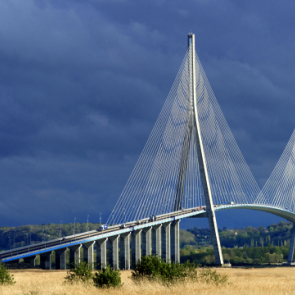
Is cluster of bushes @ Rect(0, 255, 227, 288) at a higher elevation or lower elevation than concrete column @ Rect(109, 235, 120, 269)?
higher

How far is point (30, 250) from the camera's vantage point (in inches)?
2589

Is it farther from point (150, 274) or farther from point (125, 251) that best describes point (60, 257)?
point (150, 274)

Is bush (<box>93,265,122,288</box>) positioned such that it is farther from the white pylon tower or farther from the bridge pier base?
the white pylon tower

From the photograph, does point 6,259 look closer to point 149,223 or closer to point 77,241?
point 77,241

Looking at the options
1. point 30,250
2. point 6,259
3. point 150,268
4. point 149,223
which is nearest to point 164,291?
point 150,268

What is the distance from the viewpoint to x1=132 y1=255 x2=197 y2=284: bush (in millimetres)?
30281

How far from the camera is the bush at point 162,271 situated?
30281 mm

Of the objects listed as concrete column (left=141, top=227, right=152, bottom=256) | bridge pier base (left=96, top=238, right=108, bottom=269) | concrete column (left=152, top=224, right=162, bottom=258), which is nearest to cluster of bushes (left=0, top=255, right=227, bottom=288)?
bridge pier base (left=96, top=238, right=108, bottom=269)

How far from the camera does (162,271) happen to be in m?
30.7

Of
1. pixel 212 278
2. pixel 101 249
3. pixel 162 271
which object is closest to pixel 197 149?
pixel 101 249

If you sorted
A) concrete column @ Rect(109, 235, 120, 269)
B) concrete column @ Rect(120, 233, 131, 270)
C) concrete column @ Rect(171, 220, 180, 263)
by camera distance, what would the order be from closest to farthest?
concrete column @ Rect(109, 235, 120, 269) < concrete column @ Rect(120, 233, 131, 270) < concrete column @ Rect(171, 220, 180, 263)

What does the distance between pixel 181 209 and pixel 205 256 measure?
5135cm

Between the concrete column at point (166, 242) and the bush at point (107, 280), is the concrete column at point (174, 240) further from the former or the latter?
the bush at point (107, 280)

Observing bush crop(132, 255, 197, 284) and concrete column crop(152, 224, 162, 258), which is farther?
concrete column crop(152, 224, 162, 258)
